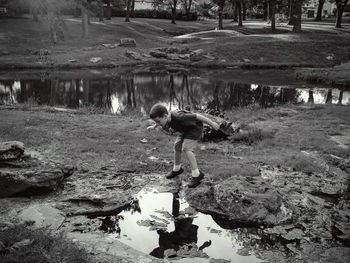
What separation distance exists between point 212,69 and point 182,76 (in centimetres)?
534

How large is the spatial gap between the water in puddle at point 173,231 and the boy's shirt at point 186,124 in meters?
1.25

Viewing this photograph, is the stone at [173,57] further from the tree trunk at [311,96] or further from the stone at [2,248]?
the stone at [2,248]

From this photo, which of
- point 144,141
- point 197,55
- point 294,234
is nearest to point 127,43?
point 197,55

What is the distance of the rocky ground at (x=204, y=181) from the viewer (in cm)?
569

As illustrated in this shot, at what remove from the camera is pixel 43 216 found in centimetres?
597

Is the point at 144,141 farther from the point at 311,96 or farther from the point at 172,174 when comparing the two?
the point at 311,96

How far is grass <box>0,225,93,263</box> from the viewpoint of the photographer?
4297mm

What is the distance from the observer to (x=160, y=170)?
8.34 m

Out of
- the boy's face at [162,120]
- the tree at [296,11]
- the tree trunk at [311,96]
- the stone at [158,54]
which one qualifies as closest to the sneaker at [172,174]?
the boy's face at [162,120]

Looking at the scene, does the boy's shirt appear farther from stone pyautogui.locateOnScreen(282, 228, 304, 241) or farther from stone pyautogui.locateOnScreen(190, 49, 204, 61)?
stone pyautogui.locateOnScreen(190, 49, 204, 61)

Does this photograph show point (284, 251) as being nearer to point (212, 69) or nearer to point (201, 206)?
point (201, 206)

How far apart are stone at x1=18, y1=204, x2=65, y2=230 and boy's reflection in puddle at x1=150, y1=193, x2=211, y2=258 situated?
155 centimetres

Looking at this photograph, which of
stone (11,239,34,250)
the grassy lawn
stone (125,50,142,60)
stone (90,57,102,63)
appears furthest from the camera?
stone (125,50,142,60)

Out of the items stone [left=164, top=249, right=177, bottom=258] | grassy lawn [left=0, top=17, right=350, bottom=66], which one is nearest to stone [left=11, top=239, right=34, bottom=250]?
stone [left=164, top=249, right=177, bottom=258]
